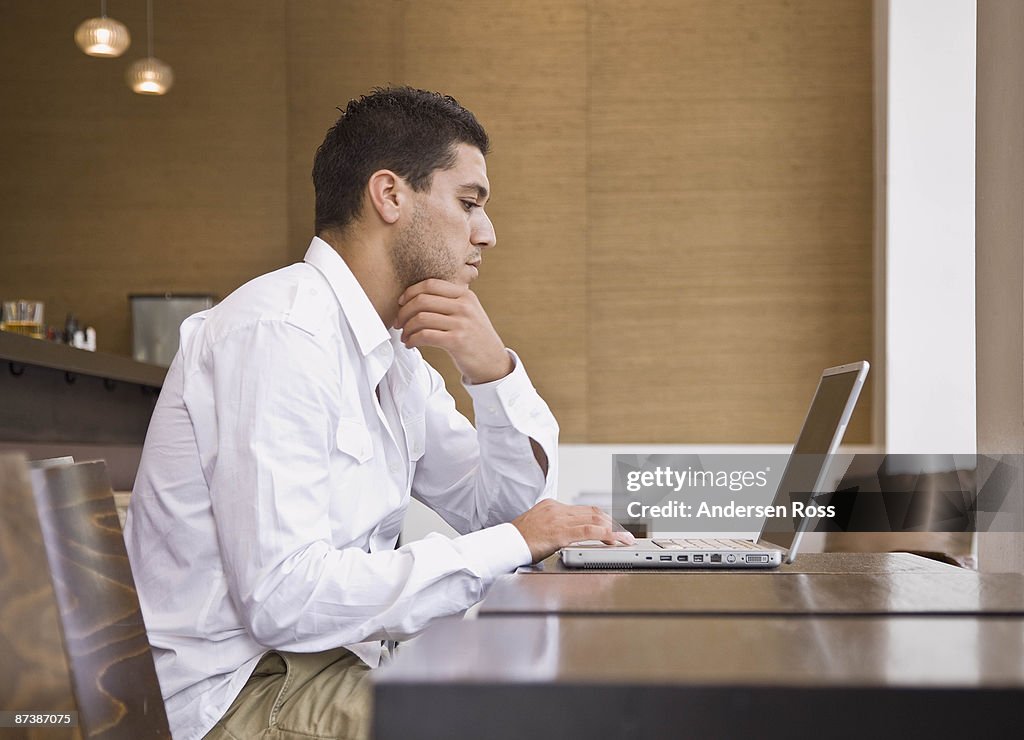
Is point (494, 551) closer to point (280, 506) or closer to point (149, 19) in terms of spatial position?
point (280, 506)

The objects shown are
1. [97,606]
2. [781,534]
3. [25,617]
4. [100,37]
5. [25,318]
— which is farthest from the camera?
[100,37]

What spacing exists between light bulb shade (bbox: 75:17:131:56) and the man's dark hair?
10.5 feet

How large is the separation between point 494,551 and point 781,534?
440 millimetres

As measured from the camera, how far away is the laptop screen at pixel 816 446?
1352 mm

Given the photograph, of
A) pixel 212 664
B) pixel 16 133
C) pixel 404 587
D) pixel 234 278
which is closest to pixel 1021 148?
pixel 404 587

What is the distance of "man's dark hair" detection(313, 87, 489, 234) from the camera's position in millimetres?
1607

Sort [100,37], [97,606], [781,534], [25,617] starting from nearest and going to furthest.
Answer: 1. [25,617]
2. [97,606]
3. [781,534]
4. [100,37]

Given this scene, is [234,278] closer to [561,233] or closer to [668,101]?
[561,233]

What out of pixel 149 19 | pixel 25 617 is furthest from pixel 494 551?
pixel 149 19

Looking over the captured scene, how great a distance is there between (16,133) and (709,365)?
3571 millimetres

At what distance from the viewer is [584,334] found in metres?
5.08

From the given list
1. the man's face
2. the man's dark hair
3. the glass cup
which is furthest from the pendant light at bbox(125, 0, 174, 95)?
the man's face

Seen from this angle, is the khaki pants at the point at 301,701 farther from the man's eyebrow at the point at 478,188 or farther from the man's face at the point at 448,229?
the man's eyebrow at the point at 478,188

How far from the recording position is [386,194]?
1.59 m
